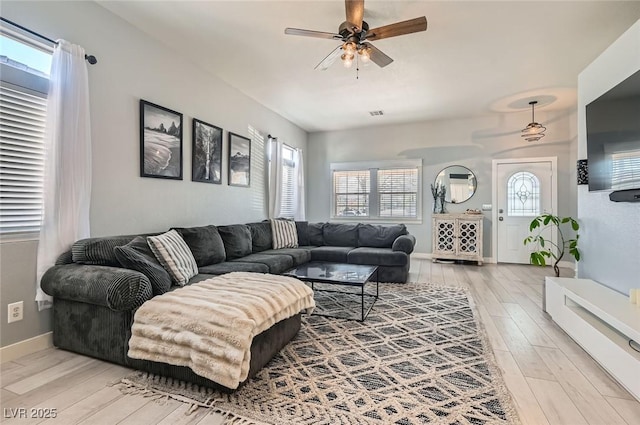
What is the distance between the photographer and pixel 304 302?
93.7 inches

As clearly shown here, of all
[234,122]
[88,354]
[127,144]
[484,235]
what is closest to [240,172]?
[234,122]

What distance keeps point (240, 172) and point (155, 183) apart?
5.12ft

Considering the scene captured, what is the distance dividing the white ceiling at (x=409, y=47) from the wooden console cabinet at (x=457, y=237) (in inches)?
80.0

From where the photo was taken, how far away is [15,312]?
2139mm

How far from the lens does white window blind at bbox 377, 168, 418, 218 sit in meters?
6.43

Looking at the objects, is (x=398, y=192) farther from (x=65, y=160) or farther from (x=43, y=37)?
(x=43, y=37)

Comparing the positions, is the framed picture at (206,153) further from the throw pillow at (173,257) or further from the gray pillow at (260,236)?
the throw pillow at (173,257)

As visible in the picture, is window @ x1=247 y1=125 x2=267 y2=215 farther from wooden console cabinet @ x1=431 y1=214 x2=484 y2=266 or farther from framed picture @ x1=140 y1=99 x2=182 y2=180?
wooden console cabinet @ x1=431 y1=214 x2=484 y2=266

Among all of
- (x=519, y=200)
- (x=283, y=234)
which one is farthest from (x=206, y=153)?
(x=519, y=200)

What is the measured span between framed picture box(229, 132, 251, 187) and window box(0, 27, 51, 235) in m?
2.32

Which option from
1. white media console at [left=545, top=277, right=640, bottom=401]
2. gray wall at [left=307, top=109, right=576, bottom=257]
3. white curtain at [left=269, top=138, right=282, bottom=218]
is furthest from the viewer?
gray wall at [left=307, top=109, right=576, bottom=257]

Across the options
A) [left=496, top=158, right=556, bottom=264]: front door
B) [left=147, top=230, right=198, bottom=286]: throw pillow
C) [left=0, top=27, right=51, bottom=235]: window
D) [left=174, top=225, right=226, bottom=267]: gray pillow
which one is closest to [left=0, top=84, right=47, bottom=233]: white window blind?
[left=0, top=27, right=51, bottom=235]: window

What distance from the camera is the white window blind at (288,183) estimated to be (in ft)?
19.8

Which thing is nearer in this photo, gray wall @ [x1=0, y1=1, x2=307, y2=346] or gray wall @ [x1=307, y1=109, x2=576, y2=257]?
gray wall @ [x1=0, y1=1, x2=307, y2=346]
